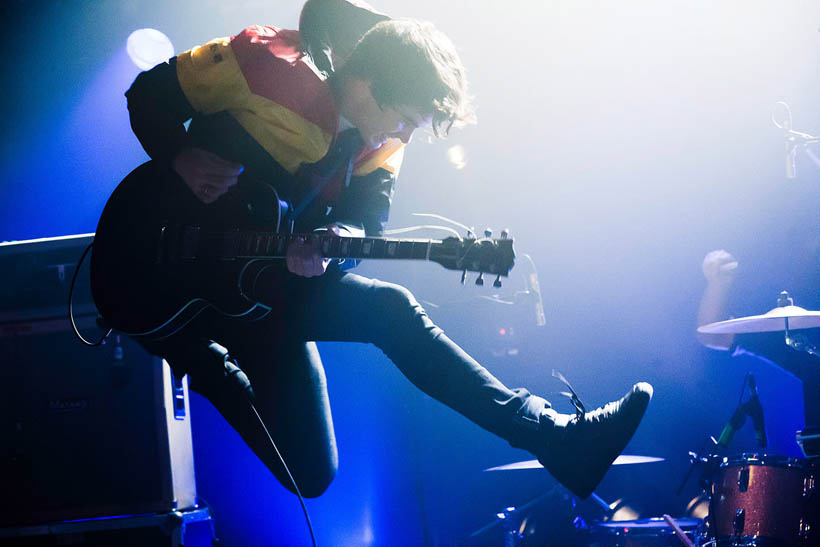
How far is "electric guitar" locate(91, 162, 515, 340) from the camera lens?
2.18 meters

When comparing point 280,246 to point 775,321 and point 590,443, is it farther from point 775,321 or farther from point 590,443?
point 775,321

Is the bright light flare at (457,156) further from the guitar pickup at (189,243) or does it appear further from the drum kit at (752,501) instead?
the guitar pickup at (189,243)

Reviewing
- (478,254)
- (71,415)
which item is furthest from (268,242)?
(71,415)

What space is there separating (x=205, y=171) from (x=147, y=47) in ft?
9.79

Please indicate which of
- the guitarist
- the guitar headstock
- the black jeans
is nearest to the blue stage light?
the guitarist

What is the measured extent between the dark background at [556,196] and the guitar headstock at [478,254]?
243cm

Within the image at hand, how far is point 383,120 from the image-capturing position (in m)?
2.26

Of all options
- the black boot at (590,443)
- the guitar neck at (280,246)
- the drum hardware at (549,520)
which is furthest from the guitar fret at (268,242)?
the drum hardware at (549,520)

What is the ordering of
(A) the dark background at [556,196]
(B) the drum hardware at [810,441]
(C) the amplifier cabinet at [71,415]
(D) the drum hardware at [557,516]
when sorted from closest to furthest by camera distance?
(C) the amplifier cabinet at [71,415] < (B) the drum hardware at [810,441] < (D) the drum hardware at [557,516] < (A) the dark background at [556,196]

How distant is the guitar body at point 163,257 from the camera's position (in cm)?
221

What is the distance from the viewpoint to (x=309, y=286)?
216 cm

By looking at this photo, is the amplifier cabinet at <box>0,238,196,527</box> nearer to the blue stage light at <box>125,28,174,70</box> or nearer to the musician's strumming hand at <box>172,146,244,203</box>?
the musician's strumming hand at <box>172,146,244,203</box>

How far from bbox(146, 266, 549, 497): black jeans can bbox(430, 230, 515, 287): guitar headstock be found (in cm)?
19

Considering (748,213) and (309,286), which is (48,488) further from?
(748,213)
